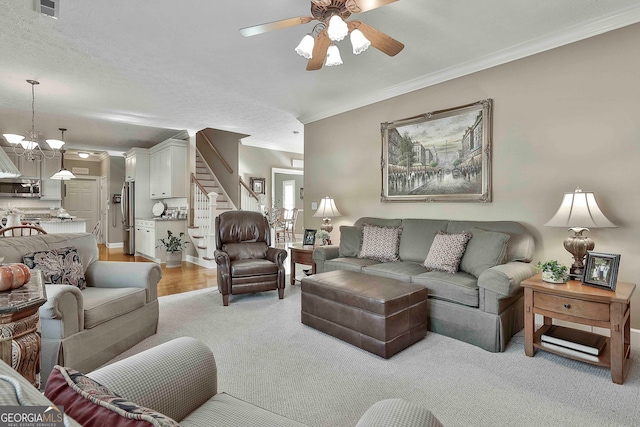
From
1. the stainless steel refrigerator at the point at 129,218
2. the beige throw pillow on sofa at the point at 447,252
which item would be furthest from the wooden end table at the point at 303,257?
the stainless steel refrigerator at the point at 129,218

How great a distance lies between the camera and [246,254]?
420 centimetres

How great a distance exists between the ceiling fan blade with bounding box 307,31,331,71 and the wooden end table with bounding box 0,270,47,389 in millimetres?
2155

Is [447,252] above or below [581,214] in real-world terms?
below

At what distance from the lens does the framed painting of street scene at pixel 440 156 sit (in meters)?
3.45

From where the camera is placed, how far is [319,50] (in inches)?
97.3

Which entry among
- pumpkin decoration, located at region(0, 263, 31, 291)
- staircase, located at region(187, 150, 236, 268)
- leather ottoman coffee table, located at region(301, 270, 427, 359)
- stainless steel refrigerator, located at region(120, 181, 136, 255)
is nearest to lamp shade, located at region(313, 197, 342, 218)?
leather ottoman coffee table, located at region(301, 270, 427, 359)

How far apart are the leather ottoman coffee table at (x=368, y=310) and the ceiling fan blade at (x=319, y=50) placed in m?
1.81

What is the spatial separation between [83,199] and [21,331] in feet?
32.2

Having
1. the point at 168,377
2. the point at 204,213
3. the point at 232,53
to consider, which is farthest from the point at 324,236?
the point at 168,377

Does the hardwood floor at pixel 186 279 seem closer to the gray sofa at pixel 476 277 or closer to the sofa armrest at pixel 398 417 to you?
the gray sofa at pixel 476 277

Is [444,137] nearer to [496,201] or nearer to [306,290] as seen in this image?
[496,201]

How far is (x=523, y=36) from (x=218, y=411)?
3.58 meters

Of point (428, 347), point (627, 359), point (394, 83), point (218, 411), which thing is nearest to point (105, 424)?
point (218, 411)

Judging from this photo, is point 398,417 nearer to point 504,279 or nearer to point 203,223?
point 504,279
